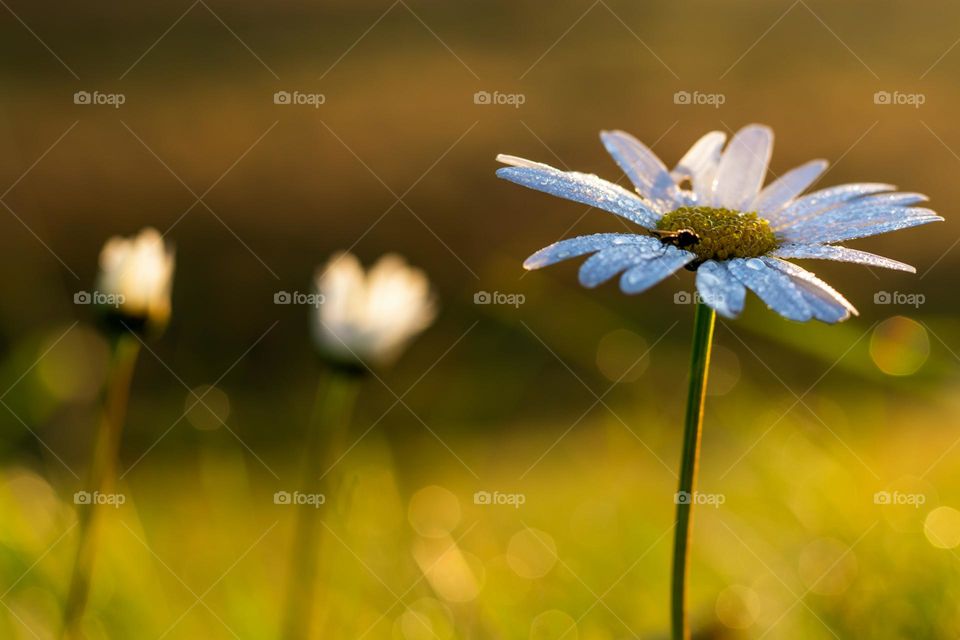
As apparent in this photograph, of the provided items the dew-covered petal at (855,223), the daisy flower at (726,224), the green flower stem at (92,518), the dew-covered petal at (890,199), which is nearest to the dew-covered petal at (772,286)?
the daisy flower at (726,224)

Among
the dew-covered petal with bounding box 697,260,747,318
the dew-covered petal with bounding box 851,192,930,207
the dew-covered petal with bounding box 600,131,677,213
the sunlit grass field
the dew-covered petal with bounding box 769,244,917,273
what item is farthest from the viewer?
the sunlit grass field

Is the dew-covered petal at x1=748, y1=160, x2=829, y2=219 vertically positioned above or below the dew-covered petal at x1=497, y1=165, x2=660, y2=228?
above

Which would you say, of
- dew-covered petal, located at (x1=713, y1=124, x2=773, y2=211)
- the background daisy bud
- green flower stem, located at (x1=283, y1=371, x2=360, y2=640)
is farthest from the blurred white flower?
dew-covered petal, located at (x1=713, y1=124, x2=773, y2=211)

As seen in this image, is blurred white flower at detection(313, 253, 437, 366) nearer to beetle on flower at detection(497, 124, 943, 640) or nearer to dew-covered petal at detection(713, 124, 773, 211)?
beetle on flower at detection(497, 124, 943, 640)

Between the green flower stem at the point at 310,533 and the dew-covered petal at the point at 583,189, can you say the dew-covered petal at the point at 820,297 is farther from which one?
the green flower stem at the point at 310,533

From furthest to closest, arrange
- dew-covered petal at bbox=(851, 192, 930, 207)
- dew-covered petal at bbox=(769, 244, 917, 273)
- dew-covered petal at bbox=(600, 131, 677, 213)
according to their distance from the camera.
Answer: dew-covered petal at bbox=(600, 131, 677, 213) → dew-covered petal at bbox=(851, 192, 930, 207) → dew-covered petal at bbox=(769, 244, 917, 273)

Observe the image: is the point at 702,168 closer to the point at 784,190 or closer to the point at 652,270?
the point at 784,190

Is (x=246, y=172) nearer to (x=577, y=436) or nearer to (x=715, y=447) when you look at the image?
(x=577, y=436)
